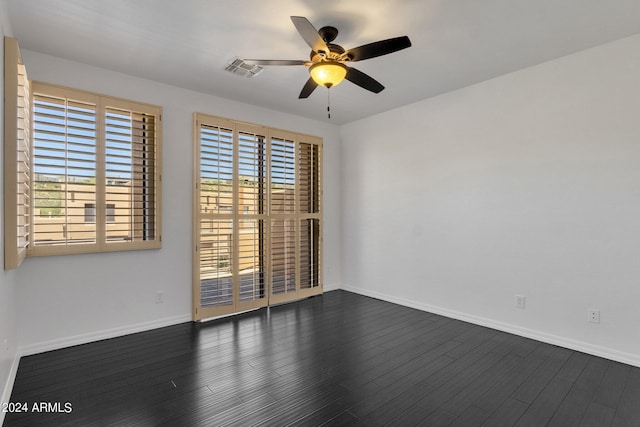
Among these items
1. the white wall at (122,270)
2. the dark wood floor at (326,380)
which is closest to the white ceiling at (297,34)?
the white wall at (122,270)

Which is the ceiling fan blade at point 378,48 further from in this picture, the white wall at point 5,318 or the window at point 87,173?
the window at point 87,173

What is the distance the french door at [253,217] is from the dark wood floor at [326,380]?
2.34ft

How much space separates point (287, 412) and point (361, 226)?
332 cm

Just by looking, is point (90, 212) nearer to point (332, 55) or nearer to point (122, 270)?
point (122, 270)

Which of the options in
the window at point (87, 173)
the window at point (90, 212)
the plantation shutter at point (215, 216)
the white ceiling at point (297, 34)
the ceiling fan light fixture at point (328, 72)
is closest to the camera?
the white ceiling at point (297, 34)

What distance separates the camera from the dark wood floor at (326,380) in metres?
2.06

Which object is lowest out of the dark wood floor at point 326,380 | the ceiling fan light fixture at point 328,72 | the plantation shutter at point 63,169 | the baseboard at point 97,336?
the dark wood floor at point 326,380

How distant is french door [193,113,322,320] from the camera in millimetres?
3951

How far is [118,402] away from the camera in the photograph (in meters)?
2.19

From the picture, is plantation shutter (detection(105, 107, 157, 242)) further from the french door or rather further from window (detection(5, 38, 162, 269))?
the french door

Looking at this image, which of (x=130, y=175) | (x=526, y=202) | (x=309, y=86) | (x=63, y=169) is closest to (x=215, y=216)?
(x=130, y=175)

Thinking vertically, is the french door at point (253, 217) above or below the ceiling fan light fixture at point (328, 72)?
below

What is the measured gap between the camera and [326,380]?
2.48 meters

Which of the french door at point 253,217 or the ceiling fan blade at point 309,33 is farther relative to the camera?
the french door at point 253,217
